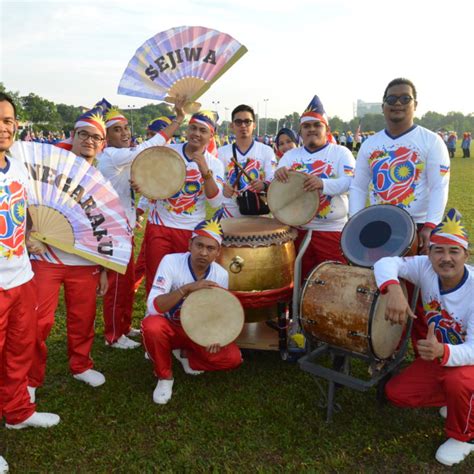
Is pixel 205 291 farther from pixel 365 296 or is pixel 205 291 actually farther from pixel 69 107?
pixel 69 107

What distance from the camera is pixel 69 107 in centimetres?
10531

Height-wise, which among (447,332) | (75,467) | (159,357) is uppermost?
(447,332)

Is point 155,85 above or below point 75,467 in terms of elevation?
above

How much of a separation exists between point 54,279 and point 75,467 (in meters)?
1.35

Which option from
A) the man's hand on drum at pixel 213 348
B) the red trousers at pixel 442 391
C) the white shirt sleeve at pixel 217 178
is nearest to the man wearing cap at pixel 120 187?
the white shirt sleeve at pixel 217 178

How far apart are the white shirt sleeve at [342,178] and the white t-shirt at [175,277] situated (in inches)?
46.5

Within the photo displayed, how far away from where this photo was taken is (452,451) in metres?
3.01

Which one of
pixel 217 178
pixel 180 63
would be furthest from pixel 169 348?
pixel 180 63

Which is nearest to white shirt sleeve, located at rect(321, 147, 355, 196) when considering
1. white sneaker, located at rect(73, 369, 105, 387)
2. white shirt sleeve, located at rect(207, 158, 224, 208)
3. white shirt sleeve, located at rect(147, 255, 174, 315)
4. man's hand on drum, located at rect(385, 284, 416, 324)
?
white shirt sleeve, located at rect(207, 158, 224, 208)

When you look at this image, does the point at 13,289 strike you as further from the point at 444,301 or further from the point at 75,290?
the point at 444,301

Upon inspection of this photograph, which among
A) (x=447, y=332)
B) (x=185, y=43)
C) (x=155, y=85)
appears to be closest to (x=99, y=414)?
(x=447, y=332)

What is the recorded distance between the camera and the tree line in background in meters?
78.0

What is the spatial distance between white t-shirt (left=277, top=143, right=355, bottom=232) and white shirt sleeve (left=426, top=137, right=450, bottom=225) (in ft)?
2.66

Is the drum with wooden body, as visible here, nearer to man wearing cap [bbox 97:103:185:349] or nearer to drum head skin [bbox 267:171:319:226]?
drum head skin [bbox 267:171:319:226]
